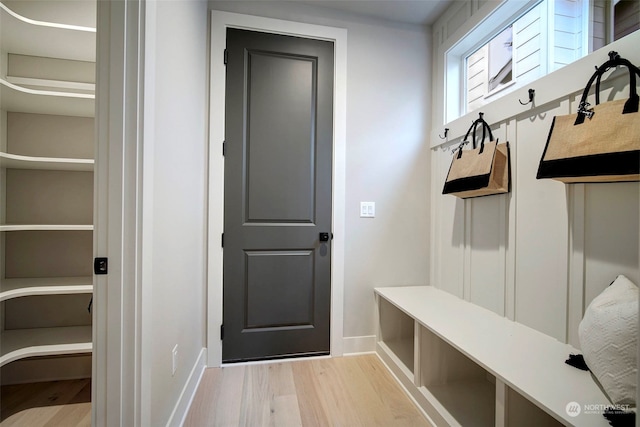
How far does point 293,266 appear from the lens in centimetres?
201

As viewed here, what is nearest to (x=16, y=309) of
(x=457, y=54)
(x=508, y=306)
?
(x=508, y=306)

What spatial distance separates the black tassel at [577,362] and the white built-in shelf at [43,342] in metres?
2.26

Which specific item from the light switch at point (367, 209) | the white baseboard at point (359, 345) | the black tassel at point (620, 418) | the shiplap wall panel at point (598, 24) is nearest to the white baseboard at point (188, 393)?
the white baseboard at point (359, 345)

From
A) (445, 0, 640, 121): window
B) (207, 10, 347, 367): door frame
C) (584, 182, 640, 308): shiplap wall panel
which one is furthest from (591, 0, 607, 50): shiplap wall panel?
(207, 10, 347, 367): door frame

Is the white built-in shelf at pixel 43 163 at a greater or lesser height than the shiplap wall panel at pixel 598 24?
lesser

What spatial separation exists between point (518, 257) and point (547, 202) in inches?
13.0

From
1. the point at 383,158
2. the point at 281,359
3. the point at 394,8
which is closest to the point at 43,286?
the point at 281,359

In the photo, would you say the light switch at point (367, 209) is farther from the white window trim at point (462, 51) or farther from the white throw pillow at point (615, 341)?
the white throw pillow at point (615, 341)

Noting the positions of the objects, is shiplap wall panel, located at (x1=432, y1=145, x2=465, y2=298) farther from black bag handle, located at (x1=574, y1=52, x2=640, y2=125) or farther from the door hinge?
the door hinge

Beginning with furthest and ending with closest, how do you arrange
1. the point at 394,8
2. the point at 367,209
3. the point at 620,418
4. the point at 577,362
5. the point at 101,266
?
the point at 367,209 < the point at 394,8 < the point at 577,362 < the point at 101,266 < the point at 620,418

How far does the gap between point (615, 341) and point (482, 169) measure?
94 centimetres

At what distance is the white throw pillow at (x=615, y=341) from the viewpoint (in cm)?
81

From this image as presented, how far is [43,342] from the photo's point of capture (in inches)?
58.8

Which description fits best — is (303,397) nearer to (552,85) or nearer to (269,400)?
(269,400)
